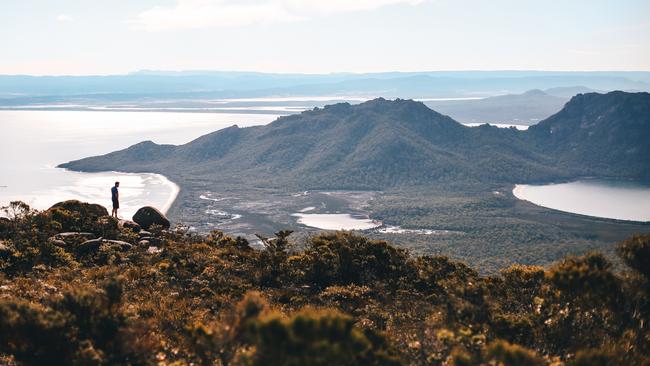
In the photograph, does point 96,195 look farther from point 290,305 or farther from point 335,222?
point 290,305

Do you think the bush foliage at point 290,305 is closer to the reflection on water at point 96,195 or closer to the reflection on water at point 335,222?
the reflection on water at point 96,195

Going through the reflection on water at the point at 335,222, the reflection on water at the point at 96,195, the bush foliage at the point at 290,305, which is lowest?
the reflection on water at the point at 335,222

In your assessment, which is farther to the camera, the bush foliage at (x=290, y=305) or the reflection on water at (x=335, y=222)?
the reflection on water at (x=335, y=222)

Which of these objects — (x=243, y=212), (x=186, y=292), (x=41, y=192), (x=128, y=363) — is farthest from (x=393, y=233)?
(x=128, y=363)

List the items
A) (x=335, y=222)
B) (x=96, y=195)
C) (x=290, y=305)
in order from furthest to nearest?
1. (x=96, y=195)
2. (x=335, y=222)
3. (x=290, y=305)

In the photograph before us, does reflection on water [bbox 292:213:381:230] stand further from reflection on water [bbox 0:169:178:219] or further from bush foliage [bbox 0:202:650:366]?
bush foliage [bbox 0:202:650:366]

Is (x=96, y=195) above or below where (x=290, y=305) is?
below

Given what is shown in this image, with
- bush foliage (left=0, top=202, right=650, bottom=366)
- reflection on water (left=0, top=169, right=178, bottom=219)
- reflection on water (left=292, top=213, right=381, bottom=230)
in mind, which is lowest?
reflection on water (left=292, top=213, right=381, bottom=230)

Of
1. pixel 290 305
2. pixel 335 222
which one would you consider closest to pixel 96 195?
pixel 335 222

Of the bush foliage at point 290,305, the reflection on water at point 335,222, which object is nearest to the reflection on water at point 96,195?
the reflection on water at point 335,222

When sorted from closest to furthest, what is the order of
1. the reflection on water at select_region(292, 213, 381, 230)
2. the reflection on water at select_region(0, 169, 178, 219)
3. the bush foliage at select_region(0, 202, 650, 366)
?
the bush foliage at select_region(0, 202, 650, 366) < the reflection on water at select_region(0, 169, 178, 219) < the reflection on water at select_region(292, 213, 381, 230)

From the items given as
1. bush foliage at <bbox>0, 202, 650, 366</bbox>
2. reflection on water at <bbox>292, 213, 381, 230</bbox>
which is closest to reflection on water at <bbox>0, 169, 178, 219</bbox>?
reflection on water at <bbox>292, 213, 381, 230</bbox>

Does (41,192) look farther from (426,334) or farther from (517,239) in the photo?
(426,334)

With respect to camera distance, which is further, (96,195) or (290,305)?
(96,195)
